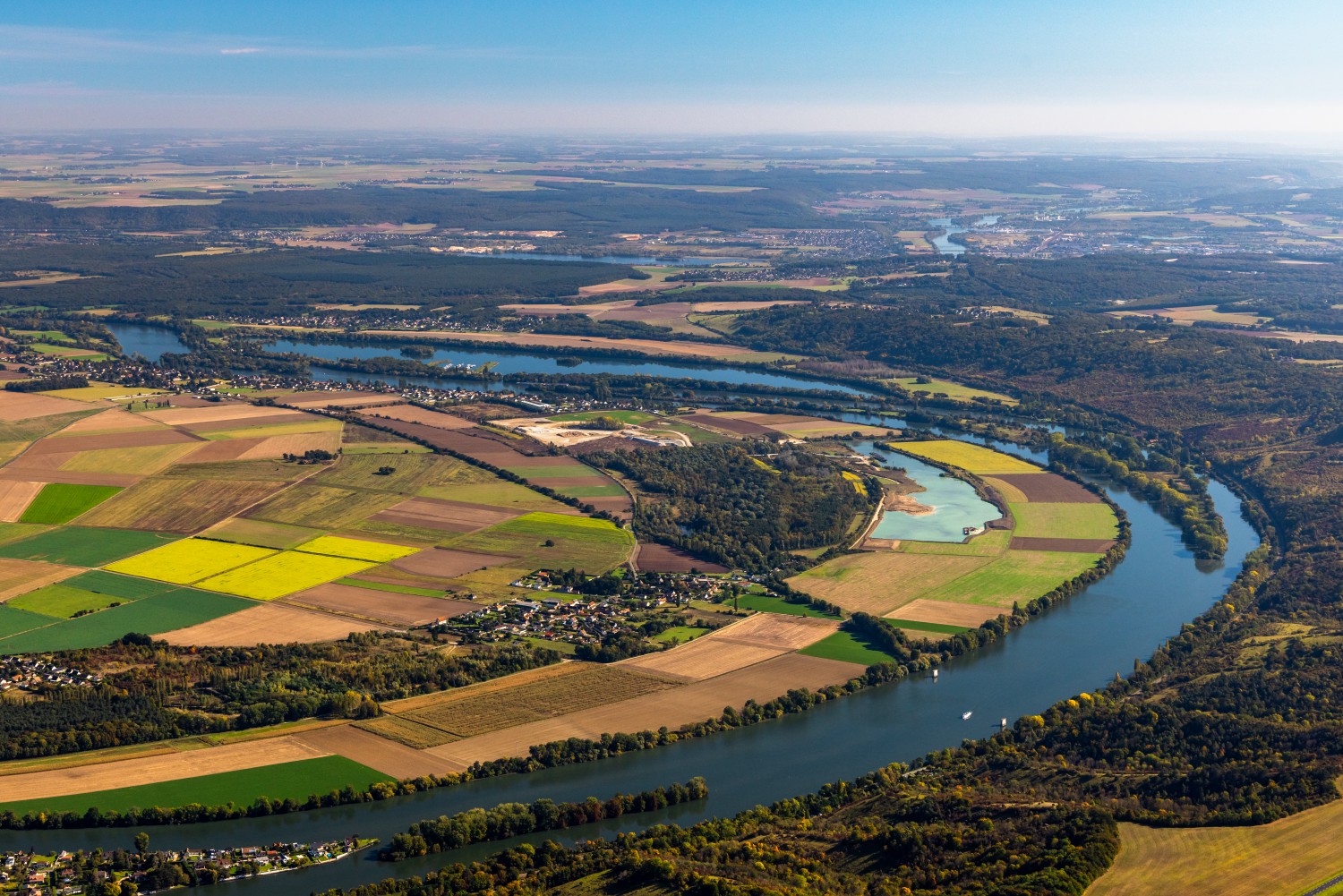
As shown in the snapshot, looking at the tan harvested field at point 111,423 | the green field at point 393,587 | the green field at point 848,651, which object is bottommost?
the green field at point 848,651

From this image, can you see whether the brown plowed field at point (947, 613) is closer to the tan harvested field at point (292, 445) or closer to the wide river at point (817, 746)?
the wide river at point (817, 746)

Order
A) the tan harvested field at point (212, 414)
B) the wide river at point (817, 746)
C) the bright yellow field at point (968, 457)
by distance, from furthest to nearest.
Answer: the tan harvested field at point (212, 414), the bright yellow field at point (968, 457), the wide river at point (817, 746)

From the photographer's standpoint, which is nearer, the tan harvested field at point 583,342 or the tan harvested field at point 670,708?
the tan harvested field at point 670,708

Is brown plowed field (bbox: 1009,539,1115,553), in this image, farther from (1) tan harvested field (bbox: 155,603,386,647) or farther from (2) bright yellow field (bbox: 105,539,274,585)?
(2) bright yellow field (bbox: 105,539,274,585)

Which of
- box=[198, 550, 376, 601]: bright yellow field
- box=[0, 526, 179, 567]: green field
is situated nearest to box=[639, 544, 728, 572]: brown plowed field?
box=[198, 550, 376, 601]: bright yellow field

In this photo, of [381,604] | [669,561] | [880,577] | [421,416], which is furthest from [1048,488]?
[421,416]

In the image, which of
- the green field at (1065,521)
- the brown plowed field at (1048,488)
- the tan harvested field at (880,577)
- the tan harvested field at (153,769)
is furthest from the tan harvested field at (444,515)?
the brown plowed field at (1048,488)
